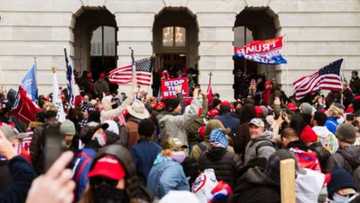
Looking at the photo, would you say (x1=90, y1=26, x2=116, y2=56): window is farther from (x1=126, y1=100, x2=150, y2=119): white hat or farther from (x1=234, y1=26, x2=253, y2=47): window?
(x1=126, y1=100, x2=150, y2=119): white hat

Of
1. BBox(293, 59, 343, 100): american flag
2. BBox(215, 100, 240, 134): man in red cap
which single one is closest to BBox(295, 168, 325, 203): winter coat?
BBox(215, 100, 240, 134): man in red cap

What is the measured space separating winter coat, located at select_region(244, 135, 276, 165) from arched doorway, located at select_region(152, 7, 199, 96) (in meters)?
23.1

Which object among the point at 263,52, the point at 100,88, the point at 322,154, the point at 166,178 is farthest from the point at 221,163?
the point at 100,88

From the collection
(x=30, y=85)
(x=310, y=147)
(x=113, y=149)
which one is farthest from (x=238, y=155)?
(x=30, y=85)

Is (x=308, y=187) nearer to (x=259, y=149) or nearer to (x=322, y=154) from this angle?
(x=259, y=149)

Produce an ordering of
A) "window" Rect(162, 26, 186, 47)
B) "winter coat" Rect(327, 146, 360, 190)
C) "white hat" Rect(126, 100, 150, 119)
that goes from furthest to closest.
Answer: "window" Rect(162, 26, 186, 47) → "white hat" Rect(126, 100, 150, 119) → "winter coat" Rect(327, 146, 360, 190)

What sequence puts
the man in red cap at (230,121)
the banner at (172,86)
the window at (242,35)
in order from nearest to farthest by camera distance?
the man in red cap at (230,121) → the banner at (172,86) → the window at (242,35)

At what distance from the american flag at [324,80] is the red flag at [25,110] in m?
7.69

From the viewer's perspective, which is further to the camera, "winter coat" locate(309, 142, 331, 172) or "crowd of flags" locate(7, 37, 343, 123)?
"crowd of flags" locate(7, 37, 343, 123)

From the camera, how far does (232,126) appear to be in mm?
12062

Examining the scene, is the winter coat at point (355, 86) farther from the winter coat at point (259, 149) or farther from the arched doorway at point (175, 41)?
the winter coat at point (259, 149)

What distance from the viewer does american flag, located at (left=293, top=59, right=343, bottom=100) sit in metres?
16.9

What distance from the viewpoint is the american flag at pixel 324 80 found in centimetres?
1688

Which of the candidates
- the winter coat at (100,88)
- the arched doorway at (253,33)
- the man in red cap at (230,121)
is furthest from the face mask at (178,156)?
the arched doorway at (253,33)
